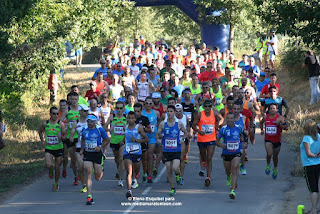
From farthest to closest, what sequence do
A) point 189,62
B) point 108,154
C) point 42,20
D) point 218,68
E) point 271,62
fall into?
point 271,62 → point 189,62 → point 218,68 → point 42,20 → point 108,154

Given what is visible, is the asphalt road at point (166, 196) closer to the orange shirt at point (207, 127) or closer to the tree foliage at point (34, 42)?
the orange shirt at point (207, 127)

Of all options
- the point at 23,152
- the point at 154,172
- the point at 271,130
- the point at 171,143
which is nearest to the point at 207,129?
→ the point at 171,143

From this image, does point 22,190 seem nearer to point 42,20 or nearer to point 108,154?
point 108,154

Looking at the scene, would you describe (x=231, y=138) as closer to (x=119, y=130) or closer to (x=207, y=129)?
(x=207, y=129)

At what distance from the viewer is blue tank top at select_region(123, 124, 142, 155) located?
12.6 metres

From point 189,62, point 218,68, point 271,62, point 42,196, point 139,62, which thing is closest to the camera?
point 42,196

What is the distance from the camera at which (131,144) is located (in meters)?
12.6

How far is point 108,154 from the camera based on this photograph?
57.4 ft

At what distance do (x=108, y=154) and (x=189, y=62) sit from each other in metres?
9.45

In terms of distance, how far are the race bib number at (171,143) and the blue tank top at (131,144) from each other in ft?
1.89

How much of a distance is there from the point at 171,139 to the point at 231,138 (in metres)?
1.25

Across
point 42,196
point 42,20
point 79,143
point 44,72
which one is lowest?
point 42,196

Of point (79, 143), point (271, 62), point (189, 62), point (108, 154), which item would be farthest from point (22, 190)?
point (271, 62)

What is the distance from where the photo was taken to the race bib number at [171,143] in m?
12.7
